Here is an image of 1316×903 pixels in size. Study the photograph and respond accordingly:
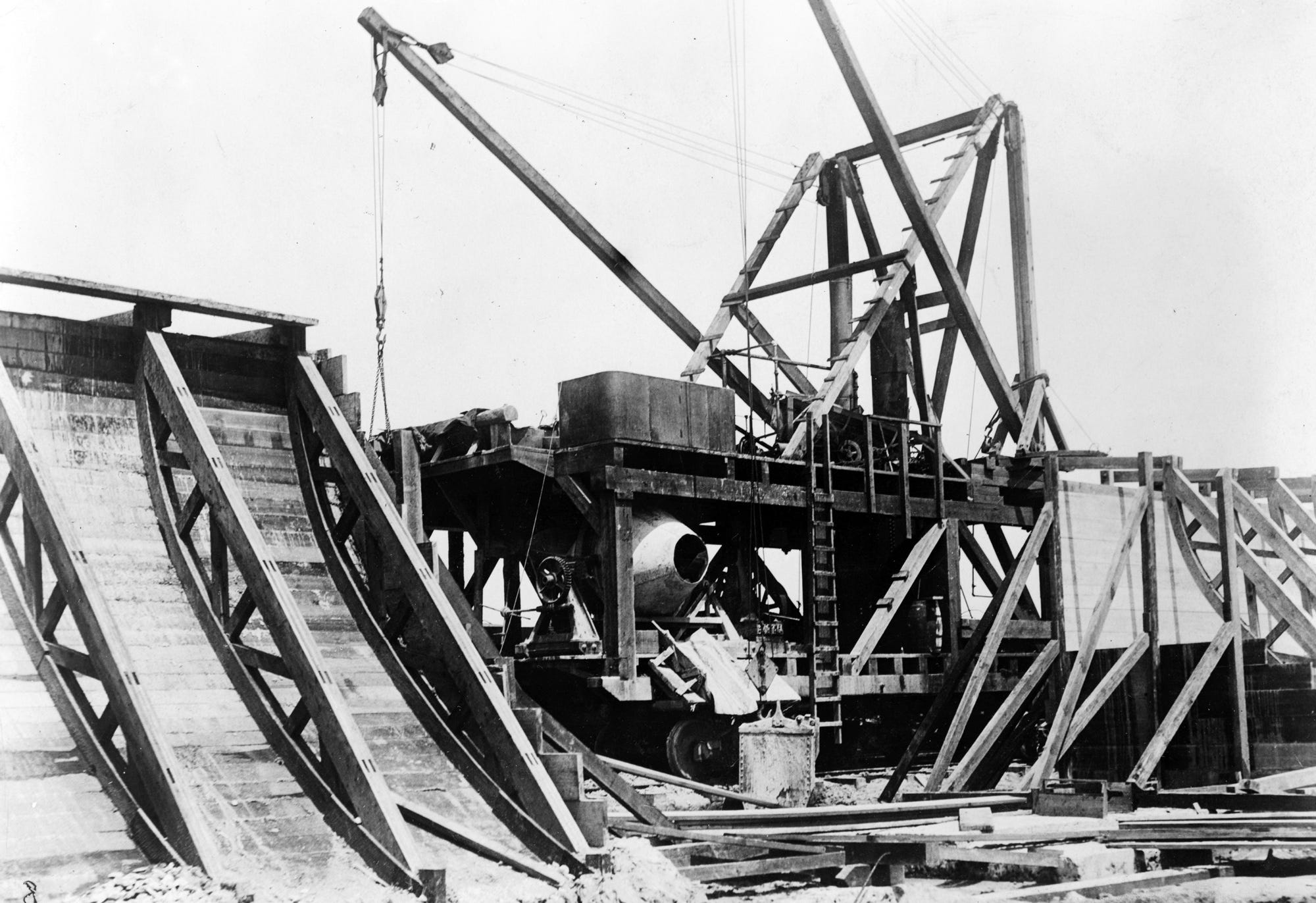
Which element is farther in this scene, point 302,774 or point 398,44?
point 398,44

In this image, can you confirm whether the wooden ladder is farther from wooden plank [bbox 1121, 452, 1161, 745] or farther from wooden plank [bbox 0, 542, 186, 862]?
wooden plank [bbox 0, 542, 186, 862]

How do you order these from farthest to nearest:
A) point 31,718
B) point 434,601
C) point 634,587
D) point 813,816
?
1. point 634,587
2. point 813,816
3. point 434,601
4. point 31,718

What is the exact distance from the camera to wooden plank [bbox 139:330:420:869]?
27.9 feet

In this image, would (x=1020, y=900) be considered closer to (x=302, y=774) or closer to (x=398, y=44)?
(x=302, y=774)

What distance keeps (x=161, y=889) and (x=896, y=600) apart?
11.9 metres

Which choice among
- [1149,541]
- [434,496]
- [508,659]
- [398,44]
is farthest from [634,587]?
[398,44]

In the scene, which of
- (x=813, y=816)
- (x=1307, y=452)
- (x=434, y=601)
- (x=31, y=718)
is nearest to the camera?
(x=31, y=718)

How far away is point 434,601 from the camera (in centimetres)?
1050

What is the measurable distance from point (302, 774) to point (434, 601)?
69.5 inches

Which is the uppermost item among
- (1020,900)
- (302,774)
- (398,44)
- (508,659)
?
(398,44)

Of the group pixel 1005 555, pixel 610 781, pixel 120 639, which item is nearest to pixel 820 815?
pixel 610 781

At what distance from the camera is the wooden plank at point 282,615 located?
8.51 meters

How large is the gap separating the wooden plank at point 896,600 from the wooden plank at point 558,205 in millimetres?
3164

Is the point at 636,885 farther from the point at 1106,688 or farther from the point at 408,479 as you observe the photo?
the point at 1106,688
